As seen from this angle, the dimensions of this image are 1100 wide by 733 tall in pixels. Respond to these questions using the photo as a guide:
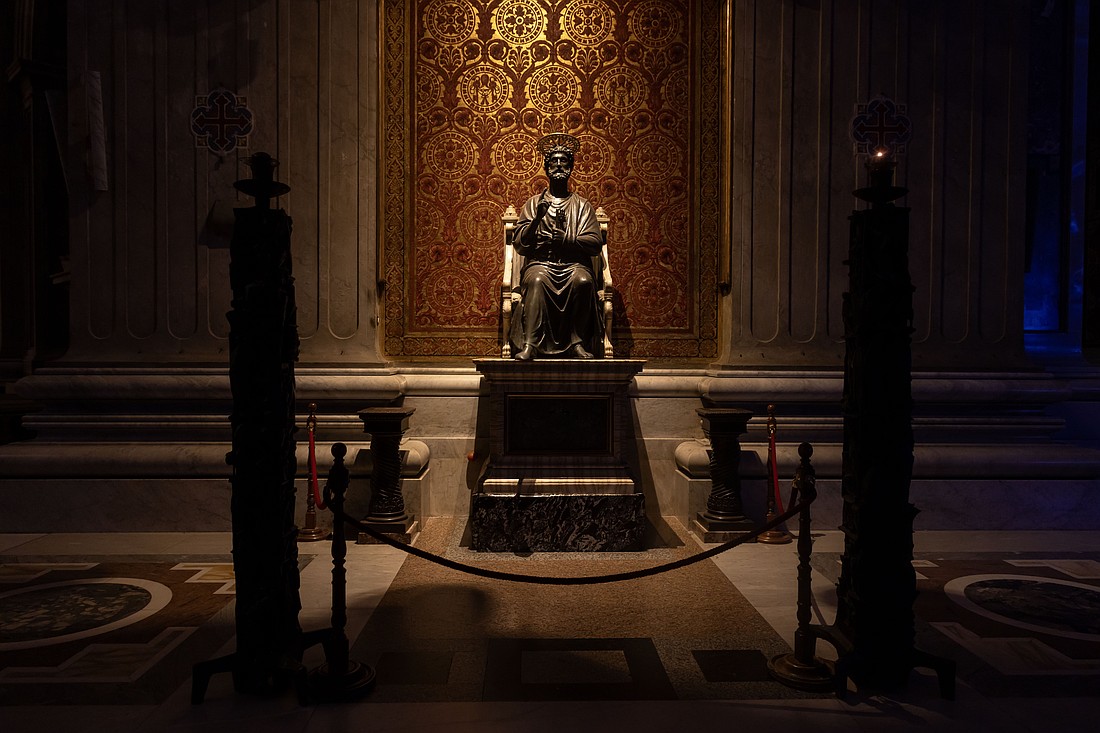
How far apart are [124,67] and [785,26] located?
17.2 ft

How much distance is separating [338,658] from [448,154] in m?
4.55

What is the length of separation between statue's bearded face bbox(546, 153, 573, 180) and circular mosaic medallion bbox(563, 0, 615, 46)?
4.89 feet

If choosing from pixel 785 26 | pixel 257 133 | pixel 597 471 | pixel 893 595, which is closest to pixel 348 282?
pixel 257 133

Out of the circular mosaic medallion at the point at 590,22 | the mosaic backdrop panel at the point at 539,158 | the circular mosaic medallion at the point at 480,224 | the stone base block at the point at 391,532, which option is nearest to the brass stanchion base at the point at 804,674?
the stone base block at the point at 391,532

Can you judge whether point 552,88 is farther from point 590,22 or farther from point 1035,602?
point 1035,602

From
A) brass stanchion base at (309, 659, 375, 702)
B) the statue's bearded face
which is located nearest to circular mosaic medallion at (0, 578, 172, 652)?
brass stanchion base at (309, 659, 375, 702)

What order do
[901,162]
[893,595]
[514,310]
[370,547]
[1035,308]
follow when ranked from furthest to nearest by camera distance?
[1035,308]
[901,162]
[514,310]
[370,547]
[893,595]

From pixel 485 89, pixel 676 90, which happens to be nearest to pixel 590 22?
pixel 676 90

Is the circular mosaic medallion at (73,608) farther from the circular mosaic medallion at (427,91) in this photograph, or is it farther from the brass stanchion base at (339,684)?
the circular mosaic medallion at (427,91)

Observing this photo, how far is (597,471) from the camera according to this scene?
4.84m

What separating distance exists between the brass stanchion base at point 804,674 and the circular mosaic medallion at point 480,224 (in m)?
4.30

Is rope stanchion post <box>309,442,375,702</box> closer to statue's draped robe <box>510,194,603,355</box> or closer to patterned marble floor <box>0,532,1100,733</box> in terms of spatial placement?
patterned marble floor <box>0,532,1100,733</box>

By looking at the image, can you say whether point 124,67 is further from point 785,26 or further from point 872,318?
point 872,318

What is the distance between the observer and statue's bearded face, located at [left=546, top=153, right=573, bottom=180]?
534 cm
